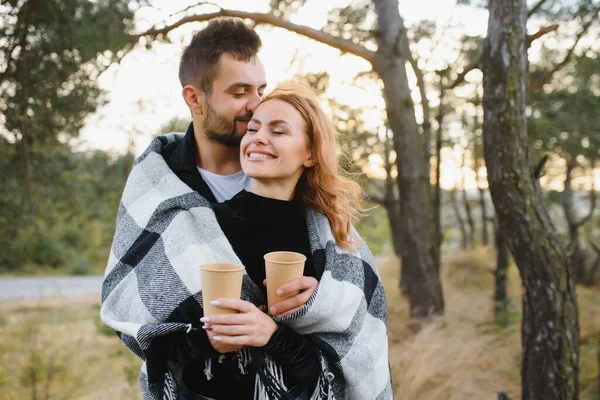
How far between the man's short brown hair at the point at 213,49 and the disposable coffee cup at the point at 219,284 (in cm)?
104

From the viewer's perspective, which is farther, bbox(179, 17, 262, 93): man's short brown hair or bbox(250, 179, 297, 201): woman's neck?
bbox(179, 17, 262, 93): man's short brown hair

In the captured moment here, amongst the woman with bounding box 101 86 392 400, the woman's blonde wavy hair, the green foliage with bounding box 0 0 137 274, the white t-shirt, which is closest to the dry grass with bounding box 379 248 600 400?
the woman with bounding box 101 86 392 400

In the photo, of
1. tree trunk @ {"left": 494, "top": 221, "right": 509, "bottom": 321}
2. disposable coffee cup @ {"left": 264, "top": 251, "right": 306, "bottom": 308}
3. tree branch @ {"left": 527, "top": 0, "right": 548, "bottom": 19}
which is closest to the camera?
disposable coffee cup @ {"left": 264, "top": 251, "right": 306, "bottom": 308}

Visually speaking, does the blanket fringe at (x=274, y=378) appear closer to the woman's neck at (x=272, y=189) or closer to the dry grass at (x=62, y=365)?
the woman's neck at (x=272, y=189)

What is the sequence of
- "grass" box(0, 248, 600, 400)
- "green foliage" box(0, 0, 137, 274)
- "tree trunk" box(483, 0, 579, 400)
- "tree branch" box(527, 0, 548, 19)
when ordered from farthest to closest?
"grass" box(0, 248, 600, 400), "green foliage" box(0, 0, 137, 274), "tree branch" box(527, 0, 548, 19), "tree trunk" box(483, 0, 579, 400)

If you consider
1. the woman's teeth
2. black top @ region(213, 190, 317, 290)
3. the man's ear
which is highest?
the man's ear

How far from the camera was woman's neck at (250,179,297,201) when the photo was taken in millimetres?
1907

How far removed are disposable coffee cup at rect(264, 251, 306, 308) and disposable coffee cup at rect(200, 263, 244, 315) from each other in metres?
0.13

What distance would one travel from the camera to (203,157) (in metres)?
2.27

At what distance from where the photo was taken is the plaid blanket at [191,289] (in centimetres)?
172

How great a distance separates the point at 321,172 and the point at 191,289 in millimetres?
705

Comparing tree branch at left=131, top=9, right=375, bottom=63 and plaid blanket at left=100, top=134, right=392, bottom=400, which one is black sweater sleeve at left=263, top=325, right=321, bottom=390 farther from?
tree branch at left=131, top=9, right=375, bottom=63

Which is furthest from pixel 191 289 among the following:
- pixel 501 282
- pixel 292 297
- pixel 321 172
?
pixel 501 282

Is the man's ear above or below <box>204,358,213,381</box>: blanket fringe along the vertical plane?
above
